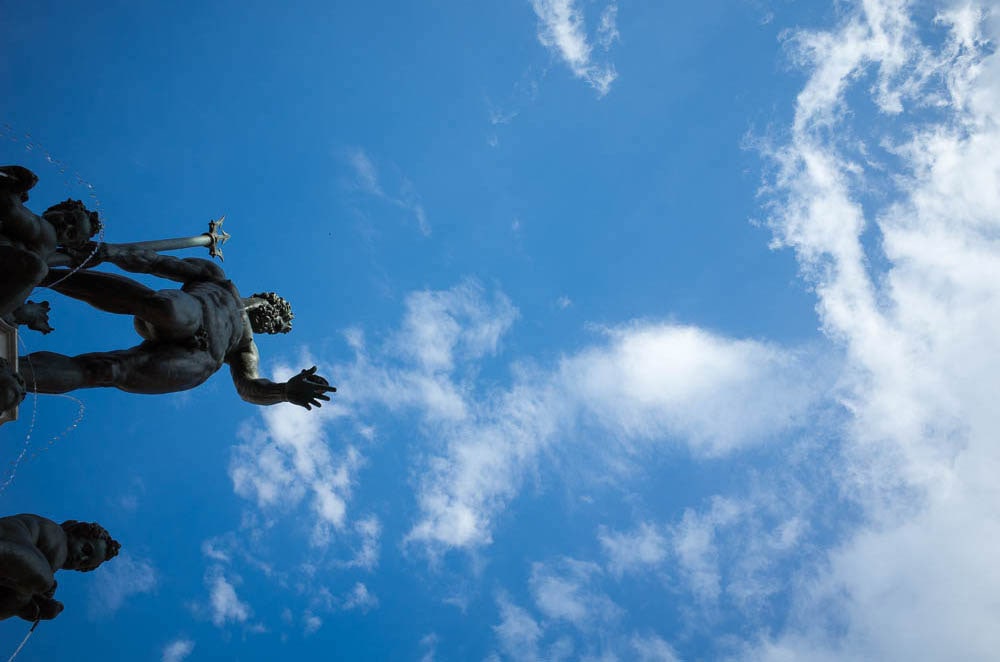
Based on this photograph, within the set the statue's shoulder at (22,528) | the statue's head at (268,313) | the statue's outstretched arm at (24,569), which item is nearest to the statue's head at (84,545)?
the statue's shoulder at (22,528)

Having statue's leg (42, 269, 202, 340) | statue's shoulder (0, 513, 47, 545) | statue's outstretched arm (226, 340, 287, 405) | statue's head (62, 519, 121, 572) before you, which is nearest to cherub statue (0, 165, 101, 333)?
statue's leg (42, 269, 202, 340)

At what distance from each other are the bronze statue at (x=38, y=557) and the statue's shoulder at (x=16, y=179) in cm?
424

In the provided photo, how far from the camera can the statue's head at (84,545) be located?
34.4 ft

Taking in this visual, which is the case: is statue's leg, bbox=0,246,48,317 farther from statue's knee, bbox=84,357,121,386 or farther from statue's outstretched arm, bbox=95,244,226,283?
statue's outstretched arm, bbox=95,244,226,283

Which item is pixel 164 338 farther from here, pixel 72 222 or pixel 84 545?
pixel 84 545

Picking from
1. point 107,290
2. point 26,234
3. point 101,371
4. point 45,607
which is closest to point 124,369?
point 101,371

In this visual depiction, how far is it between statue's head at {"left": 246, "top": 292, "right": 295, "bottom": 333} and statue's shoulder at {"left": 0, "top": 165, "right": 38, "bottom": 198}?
21.4 ft

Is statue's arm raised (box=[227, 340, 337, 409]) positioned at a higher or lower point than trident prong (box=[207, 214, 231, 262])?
lower

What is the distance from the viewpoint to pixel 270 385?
13734 millimetres

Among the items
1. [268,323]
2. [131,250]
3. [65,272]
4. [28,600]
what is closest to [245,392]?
[268,323]

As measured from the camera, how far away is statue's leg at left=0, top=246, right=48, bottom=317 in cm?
779

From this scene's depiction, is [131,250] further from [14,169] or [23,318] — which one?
[14,169]

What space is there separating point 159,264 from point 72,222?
119 inches

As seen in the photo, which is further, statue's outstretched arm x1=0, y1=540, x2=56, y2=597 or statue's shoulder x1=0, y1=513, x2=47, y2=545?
statue's shoulder x1=0, y1=513, x2=47, y2=545
